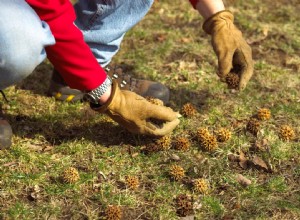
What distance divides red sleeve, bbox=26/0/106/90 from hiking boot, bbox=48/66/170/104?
0.80 metres

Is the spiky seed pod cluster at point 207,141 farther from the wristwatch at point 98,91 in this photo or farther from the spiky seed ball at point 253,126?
the wristwatch at point 98,91

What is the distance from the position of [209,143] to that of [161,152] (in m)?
0.26

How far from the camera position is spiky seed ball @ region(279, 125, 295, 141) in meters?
2.88

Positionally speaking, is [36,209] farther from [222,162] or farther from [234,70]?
[234,70]

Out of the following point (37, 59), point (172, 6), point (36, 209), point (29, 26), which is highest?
point (29, 26)

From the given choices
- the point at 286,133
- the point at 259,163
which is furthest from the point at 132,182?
the point at 286,133

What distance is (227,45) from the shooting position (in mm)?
2846

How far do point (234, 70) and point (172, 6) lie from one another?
1.83m

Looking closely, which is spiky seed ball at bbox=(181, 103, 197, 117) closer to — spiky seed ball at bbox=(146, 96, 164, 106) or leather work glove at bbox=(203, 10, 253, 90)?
spiky seed ball at bbox=(146, 96, 164, 106)

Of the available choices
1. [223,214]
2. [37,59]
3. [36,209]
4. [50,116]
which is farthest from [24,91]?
[223,214]

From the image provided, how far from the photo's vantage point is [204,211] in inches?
93.2

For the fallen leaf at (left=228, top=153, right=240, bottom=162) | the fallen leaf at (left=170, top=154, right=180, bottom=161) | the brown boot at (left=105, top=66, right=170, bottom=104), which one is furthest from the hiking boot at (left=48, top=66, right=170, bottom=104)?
the fallen leaf at (left=228, top=153, right=240, bottom=162)

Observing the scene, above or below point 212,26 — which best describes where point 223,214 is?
below

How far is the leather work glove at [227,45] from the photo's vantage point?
2.84m
